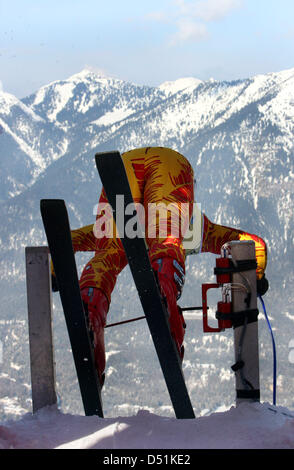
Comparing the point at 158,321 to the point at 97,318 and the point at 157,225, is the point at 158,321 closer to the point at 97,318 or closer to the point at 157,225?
the point at 97,318

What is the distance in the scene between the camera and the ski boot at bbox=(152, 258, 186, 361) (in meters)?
5.06

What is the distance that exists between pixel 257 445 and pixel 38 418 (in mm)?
1638

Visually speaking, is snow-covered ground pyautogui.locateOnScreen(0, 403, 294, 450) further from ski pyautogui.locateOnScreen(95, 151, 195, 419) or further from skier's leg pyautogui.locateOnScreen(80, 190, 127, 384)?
skier's leg pyautogui.locateOnScreen(80, 190, 127, 384)

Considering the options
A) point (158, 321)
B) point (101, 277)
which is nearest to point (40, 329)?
point (158, 321)

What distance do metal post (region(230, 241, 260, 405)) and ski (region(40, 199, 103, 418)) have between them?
1.15 m

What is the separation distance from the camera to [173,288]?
5340mm

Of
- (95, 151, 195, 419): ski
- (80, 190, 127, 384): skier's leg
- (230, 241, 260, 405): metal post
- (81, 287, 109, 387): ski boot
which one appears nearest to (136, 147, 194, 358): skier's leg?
(95, 151, 195, 419): ski

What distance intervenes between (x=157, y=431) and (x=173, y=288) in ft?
6.01

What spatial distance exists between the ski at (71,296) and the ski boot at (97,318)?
187mm

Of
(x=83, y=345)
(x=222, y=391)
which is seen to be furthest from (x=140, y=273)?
(x=222, y=391)

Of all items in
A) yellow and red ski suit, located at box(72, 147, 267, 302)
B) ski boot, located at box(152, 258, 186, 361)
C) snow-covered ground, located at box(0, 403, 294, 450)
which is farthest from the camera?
yellow and red ski suit, located at box(72, 147, 267, 302)

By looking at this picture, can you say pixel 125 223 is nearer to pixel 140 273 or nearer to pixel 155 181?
pixel 140 273

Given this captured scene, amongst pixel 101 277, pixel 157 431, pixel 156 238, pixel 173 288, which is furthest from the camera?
pixel 156 238

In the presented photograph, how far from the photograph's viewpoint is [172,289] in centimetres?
529
